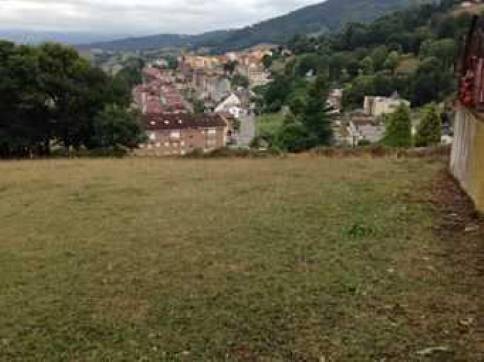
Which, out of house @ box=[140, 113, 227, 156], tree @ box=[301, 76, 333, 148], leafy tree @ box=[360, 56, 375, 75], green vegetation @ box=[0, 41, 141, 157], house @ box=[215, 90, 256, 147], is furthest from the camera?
leafy tree @ box=[360, 56, 375, 75]

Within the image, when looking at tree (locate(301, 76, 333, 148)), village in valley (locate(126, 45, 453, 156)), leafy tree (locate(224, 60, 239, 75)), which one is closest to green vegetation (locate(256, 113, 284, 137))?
village in valley (locate(126, 45, 453, 156))

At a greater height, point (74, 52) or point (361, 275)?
point (74, 52)

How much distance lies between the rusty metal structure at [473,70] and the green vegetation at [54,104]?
46.4ft

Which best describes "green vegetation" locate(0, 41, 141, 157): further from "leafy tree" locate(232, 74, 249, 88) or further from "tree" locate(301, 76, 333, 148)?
"leafy tree" locate(232, 74, 249, 88)

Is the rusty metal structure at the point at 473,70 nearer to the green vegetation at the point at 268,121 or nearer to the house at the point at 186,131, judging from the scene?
the house at the point at 186,131

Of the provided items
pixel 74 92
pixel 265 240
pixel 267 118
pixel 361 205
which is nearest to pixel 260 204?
pixel 361 205

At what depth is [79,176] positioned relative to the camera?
1266 centimetres

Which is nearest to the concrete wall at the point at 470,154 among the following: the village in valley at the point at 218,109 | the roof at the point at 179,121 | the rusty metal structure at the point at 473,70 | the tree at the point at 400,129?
the rusty metal structure at the point at 473,70

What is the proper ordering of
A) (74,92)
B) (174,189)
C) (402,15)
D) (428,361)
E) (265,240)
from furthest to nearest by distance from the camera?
(402,15) < (74,92) < (174,189) < (265,240) < (428,361)

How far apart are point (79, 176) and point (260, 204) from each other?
5437mm

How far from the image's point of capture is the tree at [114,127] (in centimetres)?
2172

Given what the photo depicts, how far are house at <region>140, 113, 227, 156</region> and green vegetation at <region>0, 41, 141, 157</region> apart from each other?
121ft

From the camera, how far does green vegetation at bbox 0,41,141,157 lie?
2130cm

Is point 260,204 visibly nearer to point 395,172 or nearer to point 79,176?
point 395,172
